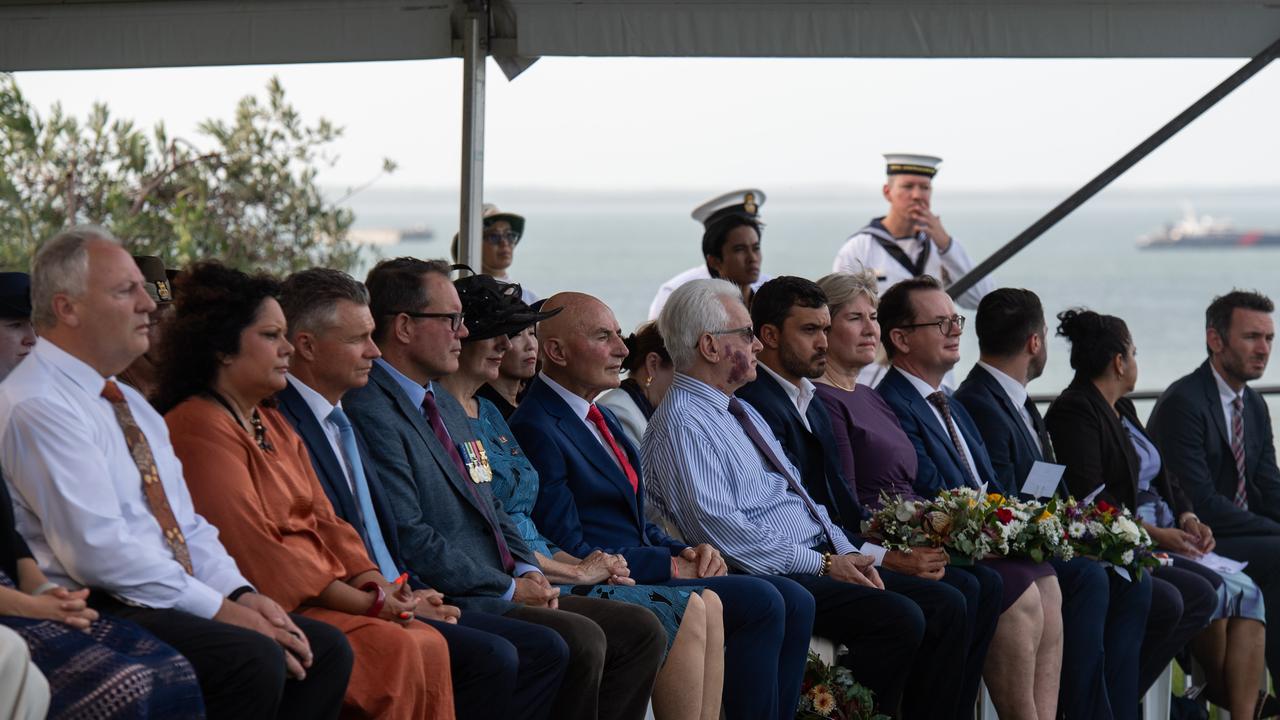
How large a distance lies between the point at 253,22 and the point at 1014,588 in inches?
140

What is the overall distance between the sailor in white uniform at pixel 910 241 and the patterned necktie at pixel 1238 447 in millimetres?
1346

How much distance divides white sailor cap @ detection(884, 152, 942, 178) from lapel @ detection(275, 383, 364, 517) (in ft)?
15.0

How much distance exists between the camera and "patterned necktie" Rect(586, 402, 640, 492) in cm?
512

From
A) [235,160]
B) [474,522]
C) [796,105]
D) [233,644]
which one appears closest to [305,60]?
[474,522]

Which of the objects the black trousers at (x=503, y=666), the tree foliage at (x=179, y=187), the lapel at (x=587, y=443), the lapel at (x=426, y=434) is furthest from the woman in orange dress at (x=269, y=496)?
the tree foliage at (x=179, y=187)

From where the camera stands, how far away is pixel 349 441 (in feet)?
14.1

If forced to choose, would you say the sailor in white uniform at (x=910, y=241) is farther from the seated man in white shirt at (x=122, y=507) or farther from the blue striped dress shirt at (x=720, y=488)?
the seated man in white shirt at (x=122, y=507)

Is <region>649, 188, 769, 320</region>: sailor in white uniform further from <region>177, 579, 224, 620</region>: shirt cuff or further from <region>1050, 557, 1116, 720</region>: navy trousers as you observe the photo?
<region>177, 579, 224, 620</region>: shirt cuff

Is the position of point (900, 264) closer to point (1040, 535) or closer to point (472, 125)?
point (472, 125)

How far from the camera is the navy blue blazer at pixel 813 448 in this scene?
573 centimetres

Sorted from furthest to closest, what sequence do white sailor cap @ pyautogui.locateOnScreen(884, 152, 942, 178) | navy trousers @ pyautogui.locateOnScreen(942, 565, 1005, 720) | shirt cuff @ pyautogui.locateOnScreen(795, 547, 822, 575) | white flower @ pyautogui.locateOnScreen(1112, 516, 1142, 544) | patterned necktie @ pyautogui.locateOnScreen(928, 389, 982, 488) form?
white sailor cap @ pyautogui.locateOnScreen(884, 152, 942, 178) → patterned necktie @ pyautogui.locateOnScreen(928, 389, 982, 488) → white flower @ pyautogui.locateOnScreen(1112, 516, 1142, 544) → navy trousers @ pyautogui.locateOnScreen(942, 565, 1005, 720) → shirt cuff @ pyautogui.locateOnScreen(795, 547, 822, 575)

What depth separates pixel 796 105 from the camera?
167 feet

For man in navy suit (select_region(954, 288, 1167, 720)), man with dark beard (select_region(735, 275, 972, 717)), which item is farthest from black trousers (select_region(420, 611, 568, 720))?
man in navy suit (select_region(954, 288, 1167, 720))

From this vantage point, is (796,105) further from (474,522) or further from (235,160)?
(474,522)
